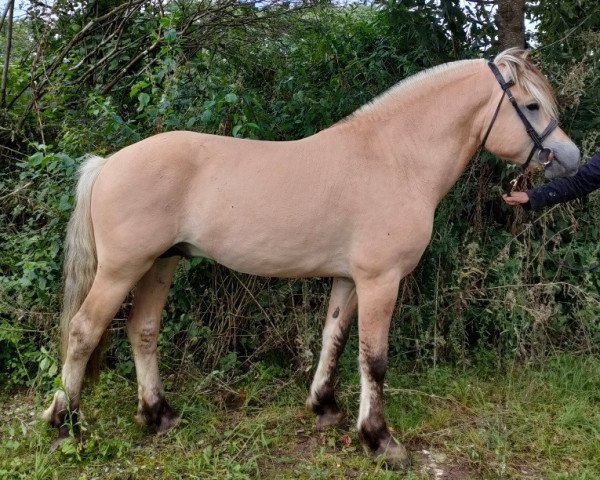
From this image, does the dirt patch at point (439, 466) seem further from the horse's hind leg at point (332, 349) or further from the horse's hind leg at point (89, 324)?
the horse's hind leg at point (89, 324)

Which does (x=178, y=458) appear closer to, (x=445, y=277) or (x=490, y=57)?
(x=445, y=277)

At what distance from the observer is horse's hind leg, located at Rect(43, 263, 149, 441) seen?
2713 millimetres

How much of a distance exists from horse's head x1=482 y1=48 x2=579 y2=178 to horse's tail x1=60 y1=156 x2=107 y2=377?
224 cm

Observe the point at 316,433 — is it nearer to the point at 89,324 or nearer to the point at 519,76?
the point at 89,324

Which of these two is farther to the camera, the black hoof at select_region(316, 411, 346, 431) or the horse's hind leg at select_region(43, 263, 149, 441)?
the black hoof at select_region(316, 411, 346, 431)

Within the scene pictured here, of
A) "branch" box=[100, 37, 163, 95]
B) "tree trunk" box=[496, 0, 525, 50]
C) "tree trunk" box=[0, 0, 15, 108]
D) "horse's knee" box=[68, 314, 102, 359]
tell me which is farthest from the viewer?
"branch" box=[100, 37, 163, 95]

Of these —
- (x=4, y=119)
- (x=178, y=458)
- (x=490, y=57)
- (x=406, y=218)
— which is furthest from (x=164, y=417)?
(x=490, y=57)

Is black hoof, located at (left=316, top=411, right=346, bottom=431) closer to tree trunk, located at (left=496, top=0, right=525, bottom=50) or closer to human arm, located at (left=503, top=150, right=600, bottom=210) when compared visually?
human arm, located at (left=503, top=150, right=600, bottom=210)

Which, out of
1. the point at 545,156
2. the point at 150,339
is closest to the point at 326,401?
the point at 150,339

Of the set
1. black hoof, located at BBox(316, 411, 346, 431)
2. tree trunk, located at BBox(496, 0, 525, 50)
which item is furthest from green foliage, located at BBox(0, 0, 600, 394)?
black hoof, located at BBox(316, 411, 346, 431)

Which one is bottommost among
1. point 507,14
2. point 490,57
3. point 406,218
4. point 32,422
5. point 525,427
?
point 525,427

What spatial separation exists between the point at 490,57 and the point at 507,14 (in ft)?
1.21

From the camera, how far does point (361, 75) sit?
4.67 m

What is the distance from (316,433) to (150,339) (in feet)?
3.89
